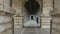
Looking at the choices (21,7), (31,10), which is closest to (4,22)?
(21,7)

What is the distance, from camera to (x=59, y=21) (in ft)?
8.11

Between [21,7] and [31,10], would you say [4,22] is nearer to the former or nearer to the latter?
[21,7]

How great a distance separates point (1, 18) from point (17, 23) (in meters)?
9.53

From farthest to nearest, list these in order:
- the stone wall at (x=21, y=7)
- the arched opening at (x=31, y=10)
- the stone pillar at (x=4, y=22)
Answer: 1. the arched opening at (x=31, y=10)
2. the stone wall at (x=21, y=7)
3. the stone pillar at (x=4, y=22)

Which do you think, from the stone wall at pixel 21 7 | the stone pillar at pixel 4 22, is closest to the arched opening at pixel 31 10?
the stone wall at pixel 21 7

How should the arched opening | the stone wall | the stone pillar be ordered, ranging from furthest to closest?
the arched opening, the stone wall, the stone pillar

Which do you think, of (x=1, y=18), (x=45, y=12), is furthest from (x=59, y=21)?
(x=45, y=12)

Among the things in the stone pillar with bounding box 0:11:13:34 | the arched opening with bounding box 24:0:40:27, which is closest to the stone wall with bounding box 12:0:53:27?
the arched opening with bounding box 24:0:40:27

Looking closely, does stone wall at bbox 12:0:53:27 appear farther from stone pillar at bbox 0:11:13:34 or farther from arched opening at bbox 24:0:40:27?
stone pillar at bbox 0:11:13:34

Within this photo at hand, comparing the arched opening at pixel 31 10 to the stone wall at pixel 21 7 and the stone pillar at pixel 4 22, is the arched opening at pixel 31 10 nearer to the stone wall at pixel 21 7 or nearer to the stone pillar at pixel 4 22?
the stone wall at pixel 21 7

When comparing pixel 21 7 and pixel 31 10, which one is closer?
pixel 21 7

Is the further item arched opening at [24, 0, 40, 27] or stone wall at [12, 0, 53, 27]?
arched opening at [24, 0, 40, 27]

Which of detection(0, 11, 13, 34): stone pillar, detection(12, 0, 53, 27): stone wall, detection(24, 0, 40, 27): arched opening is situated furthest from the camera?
detection(24, 0, 40, 27): arched opening

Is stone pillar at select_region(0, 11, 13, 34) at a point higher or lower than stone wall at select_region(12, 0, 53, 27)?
lower
